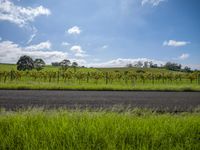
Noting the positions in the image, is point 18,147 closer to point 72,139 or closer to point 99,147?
point 72,139

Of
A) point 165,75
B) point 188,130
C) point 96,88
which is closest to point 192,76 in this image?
point 165,75

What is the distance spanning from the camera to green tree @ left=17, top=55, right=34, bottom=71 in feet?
372

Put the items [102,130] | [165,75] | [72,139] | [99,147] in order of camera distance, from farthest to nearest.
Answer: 1. [165,75]
2. [102,130]
3. [72,139]
4. [99,147]

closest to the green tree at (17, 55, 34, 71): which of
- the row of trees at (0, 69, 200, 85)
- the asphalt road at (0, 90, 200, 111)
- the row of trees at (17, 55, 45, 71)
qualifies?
the row of trees at (17, 55, 45, 71)

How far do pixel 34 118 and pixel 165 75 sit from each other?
56.1 m

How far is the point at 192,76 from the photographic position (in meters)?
61.6

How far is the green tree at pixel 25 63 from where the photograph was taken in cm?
11325

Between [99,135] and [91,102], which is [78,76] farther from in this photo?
[99,135]

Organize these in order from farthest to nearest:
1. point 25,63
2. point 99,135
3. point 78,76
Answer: point 25,63
point 78,76
point 99,135

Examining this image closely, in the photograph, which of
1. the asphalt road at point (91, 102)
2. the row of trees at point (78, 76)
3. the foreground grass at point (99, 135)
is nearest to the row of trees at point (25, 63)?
the row of trees at point (78, 76)

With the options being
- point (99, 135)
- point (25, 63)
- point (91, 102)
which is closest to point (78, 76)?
point (91, 102)

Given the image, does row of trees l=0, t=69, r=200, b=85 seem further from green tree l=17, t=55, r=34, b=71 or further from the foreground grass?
green tree l=17, t=55, r=34, b=71

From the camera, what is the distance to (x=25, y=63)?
114 m

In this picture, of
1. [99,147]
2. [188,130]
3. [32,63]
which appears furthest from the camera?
[32,63]
